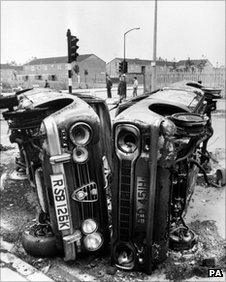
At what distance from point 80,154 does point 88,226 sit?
773mm

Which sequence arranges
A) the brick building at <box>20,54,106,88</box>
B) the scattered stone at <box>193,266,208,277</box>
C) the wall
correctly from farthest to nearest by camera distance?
the brick building at <box>20,54,106,88</box> < the wall < the scattered stone at <box>193,266,208,277</box>

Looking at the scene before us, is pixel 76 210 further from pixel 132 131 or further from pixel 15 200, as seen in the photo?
pixel 15 200

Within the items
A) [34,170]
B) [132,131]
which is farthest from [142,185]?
[34,170]

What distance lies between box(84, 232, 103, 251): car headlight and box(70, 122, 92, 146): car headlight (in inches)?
38.8

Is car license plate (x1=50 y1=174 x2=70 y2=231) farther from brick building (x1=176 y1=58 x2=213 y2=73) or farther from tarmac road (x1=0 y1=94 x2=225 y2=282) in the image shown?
brick building (x1=176 y1=58 x2=213 y2=73)

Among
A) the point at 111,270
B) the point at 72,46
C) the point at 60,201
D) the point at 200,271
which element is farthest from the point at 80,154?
the point at 72,46

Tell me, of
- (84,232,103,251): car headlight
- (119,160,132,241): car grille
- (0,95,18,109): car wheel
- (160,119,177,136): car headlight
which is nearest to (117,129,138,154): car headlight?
(119,160,132,241): car grille

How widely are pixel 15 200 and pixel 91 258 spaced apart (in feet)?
8.34

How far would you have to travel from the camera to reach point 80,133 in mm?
3721

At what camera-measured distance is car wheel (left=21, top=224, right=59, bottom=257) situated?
12.9ft

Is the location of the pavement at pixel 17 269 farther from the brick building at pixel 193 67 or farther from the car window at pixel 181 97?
the brick building at pixel 193 67

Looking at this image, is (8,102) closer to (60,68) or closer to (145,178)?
(145,178)

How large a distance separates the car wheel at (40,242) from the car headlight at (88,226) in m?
0.37

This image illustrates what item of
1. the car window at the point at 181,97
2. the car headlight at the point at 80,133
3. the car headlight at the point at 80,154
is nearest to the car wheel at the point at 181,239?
the car headlight at the point at 80,154
